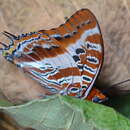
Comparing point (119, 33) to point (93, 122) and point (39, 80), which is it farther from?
point (93, 122)

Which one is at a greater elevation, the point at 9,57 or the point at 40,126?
the point at 9,57

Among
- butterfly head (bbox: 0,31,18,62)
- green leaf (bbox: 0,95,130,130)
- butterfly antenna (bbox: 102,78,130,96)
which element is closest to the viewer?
green leaf (bbox: 0,95,130,130)

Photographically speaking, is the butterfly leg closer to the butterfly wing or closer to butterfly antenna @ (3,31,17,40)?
the butterfly wing

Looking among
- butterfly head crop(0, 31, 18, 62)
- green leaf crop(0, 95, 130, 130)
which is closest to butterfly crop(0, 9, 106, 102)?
butterfly head crop(0, 31, 18, 62)

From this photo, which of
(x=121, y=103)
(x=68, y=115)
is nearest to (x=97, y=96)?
(x=121, y=103)

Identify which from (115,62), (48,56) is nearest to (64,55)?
(48,56)

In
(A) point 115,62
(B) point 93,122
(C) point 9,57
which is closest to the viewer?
(B) point 93,122
